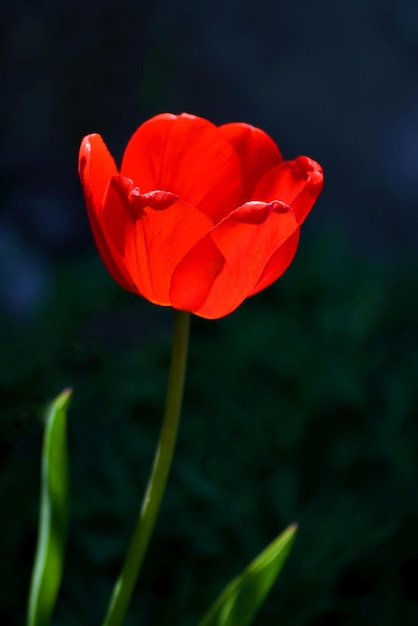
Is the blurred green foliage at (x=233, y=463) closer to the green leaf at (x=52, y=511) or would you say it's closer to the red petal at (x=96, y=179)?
the green leaf at (x=52, y=511)

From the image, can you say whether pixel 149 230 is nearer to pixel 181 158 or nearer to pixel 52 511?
pixel 181 158

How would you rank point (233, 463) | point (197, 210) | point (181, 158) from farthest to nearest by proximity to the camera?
point (233, 463) < point (181, 158) < point (197, 210)

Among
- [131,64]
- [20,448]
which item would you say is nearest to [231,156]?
[20,448]

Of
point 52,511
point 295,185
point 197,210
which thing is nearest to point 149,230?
point 197,210

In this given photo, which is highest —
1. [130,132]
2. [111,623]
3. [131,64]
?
[131,64]

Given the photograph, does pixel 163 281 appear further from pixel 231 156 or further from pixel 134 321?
pixel 134 321

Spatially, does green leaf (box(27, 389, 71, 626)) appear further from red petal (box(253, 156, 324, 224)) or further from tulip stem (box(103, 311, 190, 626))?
red petal (box(253, 156, 324, 224))

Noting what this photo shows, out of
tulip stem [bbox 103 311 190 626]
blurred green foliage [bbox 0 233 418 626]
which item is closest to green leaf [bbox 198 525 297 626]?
tulip stem [bbox 103 311 190 626]
